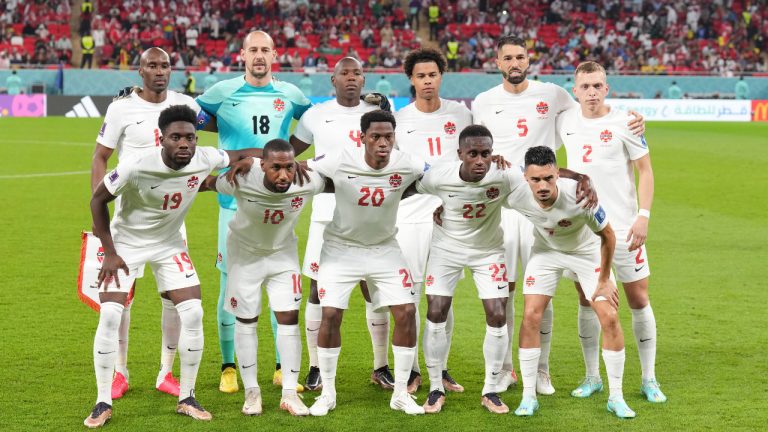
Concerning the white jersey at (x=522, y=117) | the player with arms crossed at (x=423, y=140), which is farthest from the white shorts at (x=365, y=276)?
the white jersey at (x=522, y=117)

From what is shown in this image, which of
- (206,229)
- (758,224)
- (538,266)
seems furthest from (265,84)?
(758,224)

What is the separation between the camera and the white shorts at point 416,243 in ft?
24.0

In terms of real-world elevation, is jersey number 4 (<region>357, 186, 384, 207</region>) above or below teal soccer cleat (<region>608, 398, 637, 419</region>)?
above

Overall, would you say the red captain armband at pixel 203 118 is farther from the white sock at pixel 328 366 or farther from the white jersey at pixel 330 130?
the white sock at pixel 328 366

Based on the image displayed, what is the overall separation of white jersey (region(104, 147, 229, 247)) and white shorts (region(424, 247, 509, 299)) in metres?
1.59

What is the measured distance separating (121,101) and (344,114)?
1597 mm

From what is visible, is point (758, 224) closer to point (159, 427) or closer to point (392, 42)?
point (159, 427)

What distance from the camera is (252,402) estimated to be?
662cm

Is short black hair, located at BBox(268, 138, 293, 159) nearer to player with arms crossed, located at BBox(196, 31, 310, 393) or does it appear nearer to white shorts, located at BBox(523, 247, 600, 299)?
player with arms crossed, located at BBox(196, 31, 310, 393)

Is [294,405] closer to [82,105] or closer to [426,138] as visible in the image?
[426,138]

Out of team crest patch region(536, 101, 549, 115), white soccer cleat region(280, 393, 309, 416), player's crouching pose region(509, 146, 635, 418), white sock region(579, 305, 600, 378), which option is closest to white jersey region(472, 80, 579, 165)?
team crest patch region(536, 101, 549, 115)

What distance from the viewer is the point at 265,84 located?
765 cm

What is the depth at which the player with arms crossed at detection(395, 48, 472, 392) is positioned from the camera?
727 centimetres

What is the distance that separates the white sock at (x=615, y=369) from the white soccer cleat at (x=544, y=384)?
59 cm
